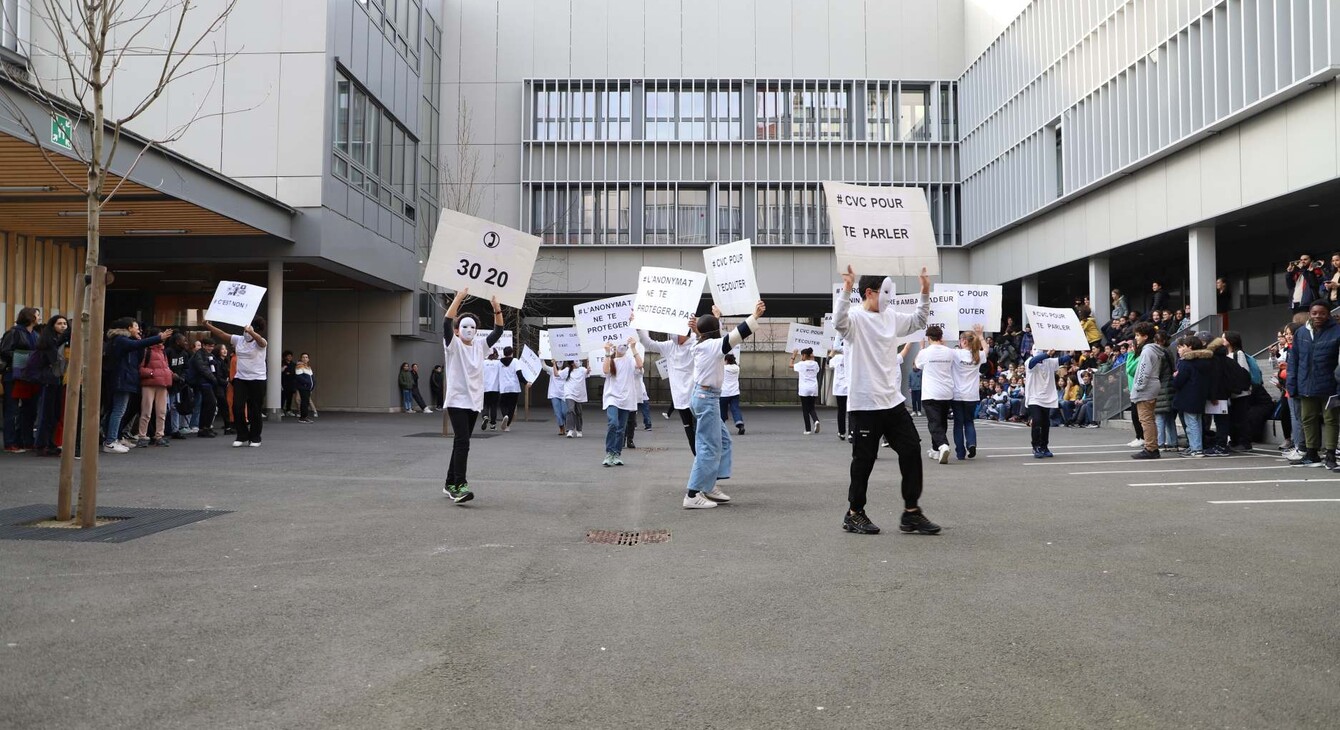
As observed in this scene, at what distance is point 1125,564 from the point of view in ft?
20.3

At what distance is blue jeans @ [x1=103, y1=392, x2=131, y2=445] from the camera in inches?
548

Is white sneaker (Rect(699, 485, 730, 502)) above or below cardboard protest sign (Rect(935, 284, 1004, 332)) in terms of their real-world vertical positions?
below

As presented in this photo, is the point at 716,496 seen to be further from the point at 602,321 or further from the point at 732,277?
the point at 602,321

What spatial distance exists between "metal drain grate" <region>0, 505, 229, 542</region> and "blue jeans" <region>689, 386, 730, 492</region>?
4.18 metres

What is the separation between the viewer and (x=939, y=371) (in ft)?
44.7

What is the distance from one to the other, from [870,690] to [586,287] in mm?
35320

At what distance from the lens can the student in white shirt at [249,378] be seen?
15180 millimetres

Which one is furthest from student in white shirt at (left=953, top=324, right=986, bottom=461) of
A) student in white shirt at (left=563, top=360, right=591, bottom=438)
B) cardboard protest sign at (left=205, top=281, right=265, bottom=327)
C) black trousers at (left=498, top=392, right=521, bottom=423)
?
black trousers at (left=498, top=392, right=521, bottom=423)

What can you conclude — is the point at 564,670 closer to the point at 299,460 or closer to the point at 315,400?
the point at 299,460

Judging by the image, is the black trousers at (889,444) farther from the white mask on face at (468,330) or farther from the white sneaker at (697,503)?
the white mask on face at (468,330)

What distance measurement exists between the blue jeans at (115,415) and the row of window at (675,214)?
83.6ft

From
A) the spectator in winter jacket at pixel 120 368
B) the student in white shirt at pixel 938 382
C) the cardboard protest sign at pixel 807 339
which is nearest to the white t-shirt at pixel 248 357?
the spectator in winter jacket at pixel 120 368

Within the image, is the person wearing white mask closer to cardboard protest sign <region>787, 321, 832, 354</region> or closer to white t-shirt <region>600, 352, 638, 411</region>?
white t-shirt <region>600, 352, 638, 411</region>

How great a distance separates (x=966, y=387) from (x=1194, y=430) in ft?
12.3
